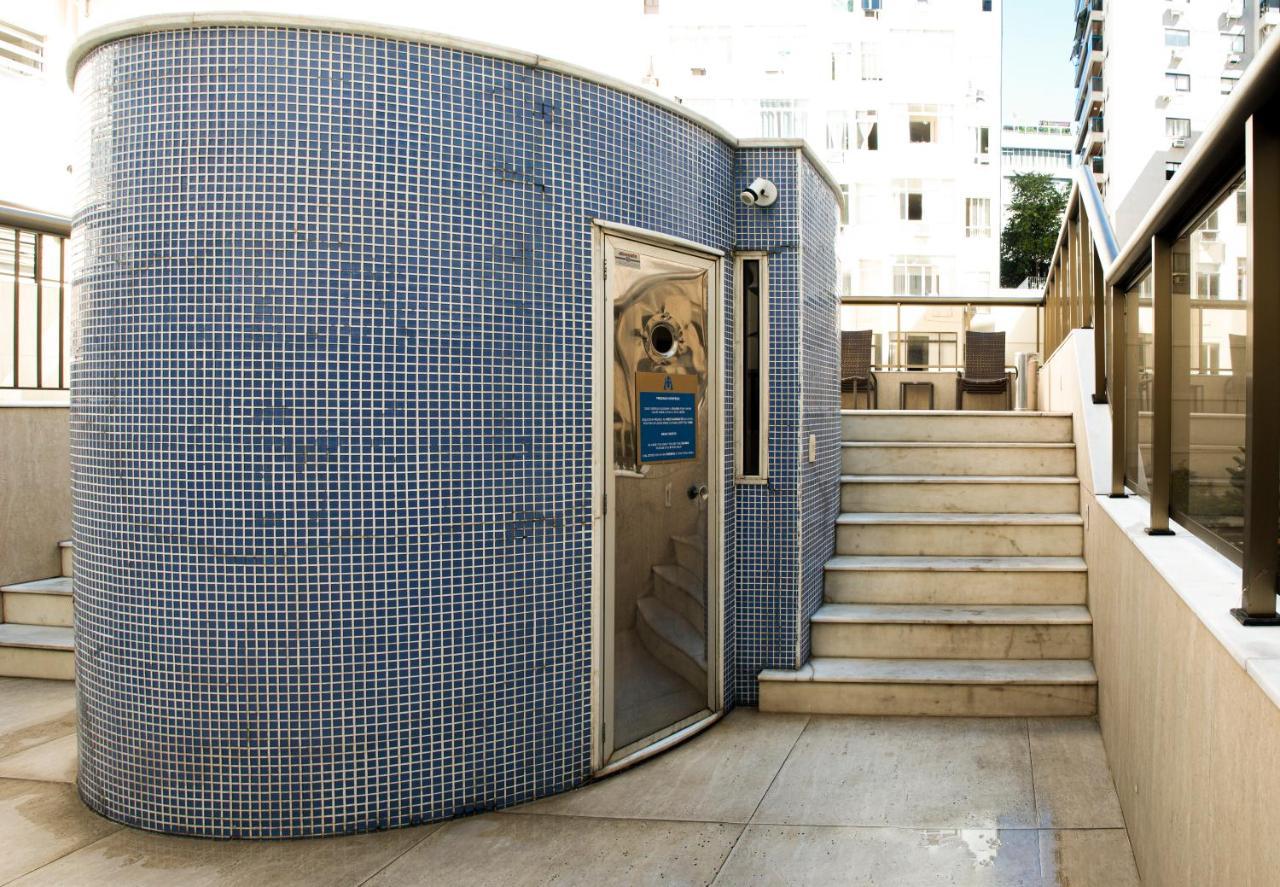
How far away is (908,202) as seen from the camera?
37562 millimetres

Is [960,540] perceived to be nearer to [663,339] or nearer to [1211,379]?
[663,339]

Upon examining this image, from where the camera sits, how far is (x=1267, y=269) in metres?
1.81

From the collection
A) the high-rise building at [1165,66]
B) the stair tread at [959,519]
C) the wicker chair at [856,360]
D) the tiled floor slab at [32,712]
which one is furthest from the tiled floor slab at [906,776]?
the high-rise building at [1165,66]

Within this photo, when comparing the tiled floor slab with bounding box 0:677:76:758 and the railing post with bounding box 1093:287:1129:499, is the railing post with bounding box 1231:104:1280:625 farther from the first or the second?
the tiled floor slab with bounding box 0:677:76:758

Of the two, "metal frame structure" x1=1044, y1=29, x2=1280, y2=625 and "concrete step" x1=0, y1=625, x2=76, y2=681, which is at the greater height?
"metal frame structure" x1=1044, y1=29, x2=1280, y2=625

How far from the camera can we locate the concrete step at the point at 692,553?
14.6 ft

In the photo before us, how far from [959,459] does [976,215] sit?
34.2 m

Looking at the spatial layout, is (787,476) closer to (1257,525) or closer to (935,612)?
(935,612)

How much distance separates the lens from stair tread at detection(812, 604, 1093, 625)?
5.02m

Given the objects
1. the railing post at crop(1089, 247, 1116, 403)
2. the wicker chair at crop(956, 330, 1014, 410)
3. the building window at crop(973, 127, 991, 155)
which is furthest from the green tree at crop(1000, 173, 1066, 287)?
the railing post at crop(1089, 247, 1116, 403)

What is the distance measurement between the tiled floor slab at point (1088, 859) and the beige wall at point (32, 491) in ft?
18.2

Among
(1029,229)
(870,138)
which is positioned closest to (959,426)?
(870,138)

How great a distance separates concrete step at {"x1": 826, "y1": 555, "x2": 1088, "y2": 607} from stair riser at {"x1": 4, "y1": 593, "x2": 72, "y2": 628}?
14.8 ft

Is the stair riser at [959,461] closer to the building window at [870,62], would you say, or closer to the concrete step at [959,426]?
the concrete step at [959,426]
